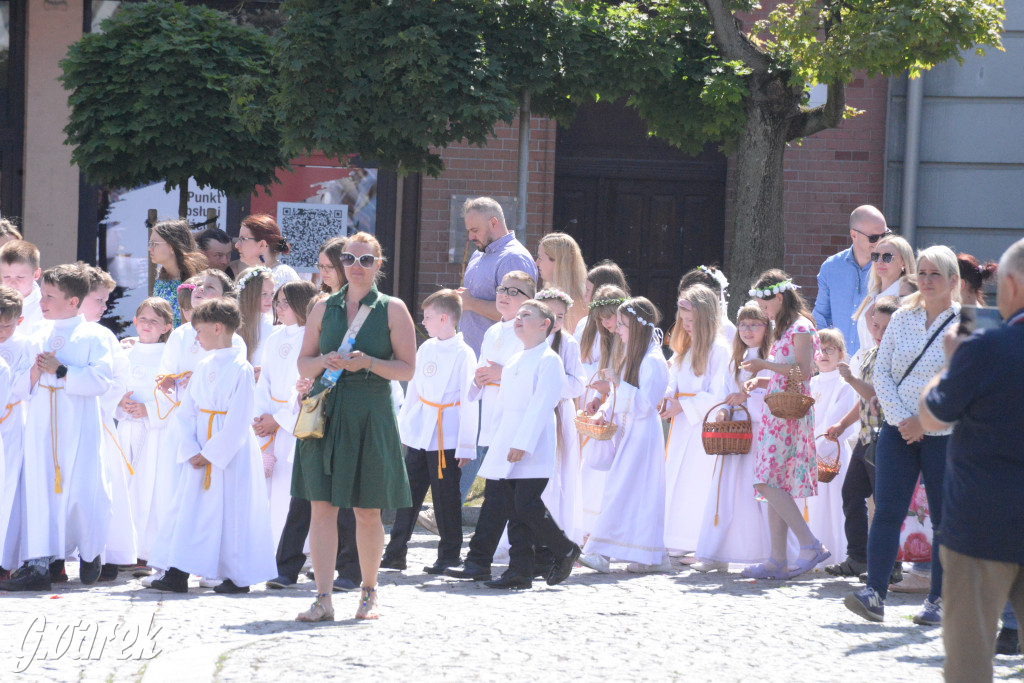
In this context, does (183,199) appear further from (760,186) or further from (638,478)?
(638,478)

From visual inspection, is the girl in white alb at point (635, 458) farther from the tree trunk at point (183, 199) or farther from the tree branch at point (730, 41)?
the tree trunk at point (183, 199)

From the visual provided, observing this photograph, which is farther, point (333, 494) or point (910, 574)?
point (910, 574)

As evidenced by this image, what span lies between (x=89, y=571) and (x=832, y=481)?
170 inches

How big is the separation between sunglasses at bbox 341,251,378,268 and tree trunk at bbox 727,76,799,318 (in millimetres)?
6071

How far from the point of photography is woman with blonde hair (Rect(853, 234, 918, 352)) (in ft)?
25.9

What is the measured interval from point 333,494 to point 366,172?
9264mm

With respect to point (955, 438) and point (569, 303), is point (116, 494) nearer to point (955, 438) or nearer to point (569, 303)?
point (569, 303)

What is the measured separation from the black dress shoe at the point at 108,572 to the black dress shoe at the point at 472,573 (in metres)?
1.83

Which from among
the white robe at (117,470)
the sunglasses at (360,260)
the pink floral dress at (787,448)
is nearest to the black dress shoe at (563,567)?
the pink floral dress at (787,448)

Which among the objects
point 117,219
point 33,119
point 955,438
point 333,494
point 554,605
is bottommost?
point 554,605

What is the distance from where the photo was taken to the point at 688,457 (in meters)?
8.35

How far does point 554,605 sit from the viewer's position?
21.6 feet

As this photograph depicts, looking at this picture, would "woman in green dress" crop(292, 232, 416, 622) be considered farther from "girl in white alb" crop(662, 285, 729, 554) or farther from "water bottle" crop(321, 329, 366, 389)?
"girl in white alb" crop(662, 285, 729, 554)

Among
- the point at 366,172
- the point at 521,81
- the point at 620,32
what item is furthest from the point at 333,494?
the point at 366,172
